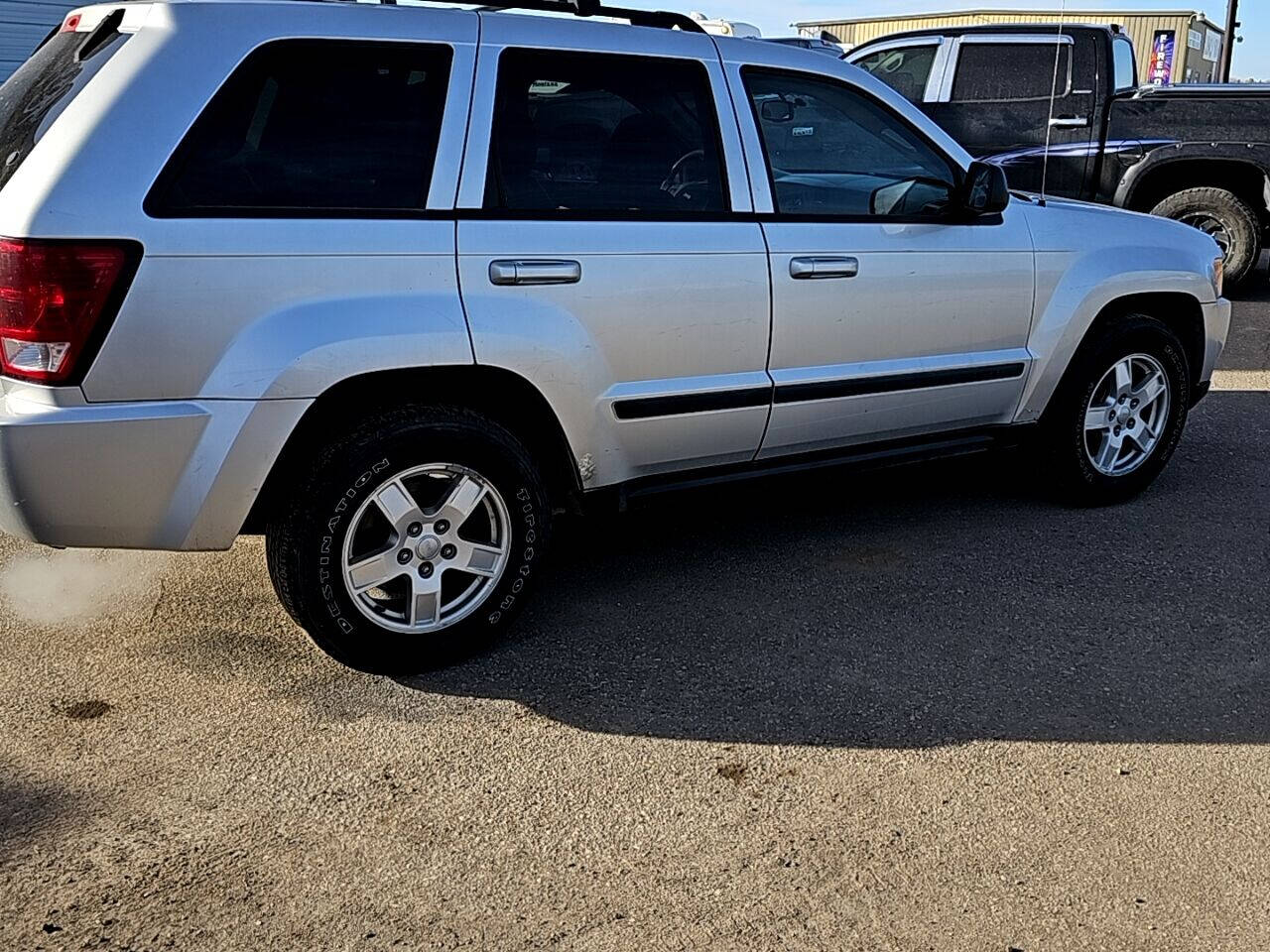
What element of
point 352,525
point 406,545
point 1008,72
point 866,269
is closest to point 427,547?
point 406,545

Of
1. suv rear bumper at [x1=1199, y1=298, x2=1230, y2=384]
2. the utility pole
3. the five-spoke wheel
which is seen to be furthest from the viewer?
the utility pole

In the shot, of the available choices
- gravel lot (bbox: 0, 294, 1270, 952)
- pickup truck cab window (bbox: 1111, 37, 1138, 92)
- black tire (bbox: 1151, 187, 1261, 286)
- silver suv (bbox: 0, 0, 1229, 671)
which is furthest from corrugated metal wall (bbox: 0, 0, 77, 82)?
silver suv (bbox: 0, 0, 1229, 671)

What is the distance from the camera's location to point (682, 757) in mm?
3170

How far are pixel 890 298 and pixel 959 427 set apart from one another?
73 cm

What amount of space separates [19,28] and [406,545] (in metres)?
14.5

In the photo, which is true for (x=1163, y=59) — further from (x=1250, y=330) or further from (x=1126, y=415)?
(x=1126, y=415)

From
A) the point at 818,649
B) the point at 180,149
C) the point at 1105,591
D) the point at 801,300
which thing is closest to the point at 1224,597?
the point at 1105,591

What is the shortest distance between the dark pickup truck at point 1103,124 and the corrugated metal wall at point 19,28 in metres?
10.8

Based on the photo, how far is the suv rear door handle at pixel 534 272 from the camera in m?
3.45

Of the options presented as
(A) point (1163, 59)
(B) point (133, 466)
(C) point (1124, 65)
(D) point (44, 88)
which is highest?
(D) point (44, 88)

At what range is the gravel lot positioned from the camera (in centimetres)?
257

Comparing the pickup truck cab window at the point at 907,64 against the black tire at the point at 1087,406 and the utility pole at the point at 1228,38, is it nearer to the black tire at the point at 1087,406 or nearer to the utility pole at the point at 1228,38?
the black tire at the point at 1087,406

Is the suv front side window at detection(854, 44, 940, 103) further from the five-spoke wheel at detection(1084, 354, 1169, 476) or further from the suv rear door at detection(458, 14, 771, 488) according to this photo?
the suv rear door at detection(458, 14, 771, 488)

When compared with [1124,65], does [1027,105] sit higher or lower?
lower
